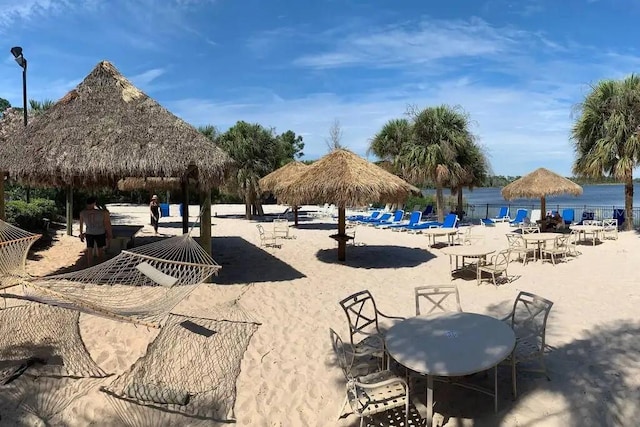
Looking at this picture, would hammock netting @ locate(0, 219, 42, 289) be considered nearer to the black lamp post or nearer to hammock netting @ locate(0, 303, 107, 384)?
hammock netting @ locate(0, 303, 107, 384)

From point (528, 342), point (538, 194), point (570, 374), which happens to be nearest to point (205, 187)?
point (528, 342)

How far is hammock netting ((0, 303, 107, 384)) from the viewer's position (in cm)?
395

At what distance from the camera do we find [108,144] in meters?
6.98

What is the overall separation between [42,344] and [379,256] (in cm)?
731

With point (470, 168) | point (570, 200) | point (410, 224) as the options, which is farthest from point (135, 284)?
point (570, 200)

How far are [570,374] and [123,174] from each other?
6.53m

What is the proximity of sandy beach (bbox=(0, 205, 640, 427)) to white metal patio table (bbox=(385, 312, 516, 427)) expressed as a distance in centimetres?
55

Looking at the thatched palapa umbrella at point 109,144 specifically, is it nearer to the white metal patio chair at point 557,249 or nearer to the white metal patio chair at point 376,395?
the white metal patio chair at point 376,395

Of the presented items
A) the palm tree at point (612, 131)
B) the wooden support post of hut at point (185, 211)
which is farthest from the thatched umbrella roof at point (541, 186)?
the wooden support post of hut at point (185, 211)

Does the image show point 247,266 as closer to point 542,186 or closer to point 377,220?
point 377,220

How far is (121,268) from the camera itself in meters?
5.29

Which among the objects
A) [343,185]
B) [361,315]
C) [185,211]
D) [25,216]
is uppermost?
[343,185]

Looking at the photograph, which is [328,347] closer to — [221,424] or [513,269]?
[221,424]

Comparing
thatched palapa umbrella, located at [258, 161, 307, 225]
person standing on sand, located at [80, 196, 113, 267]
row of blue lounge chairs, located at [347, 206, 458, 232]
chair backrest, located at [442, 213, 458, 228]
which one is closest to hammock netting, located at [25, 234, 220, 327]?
person standing on sand, located at [80, 196, 113, 267]
